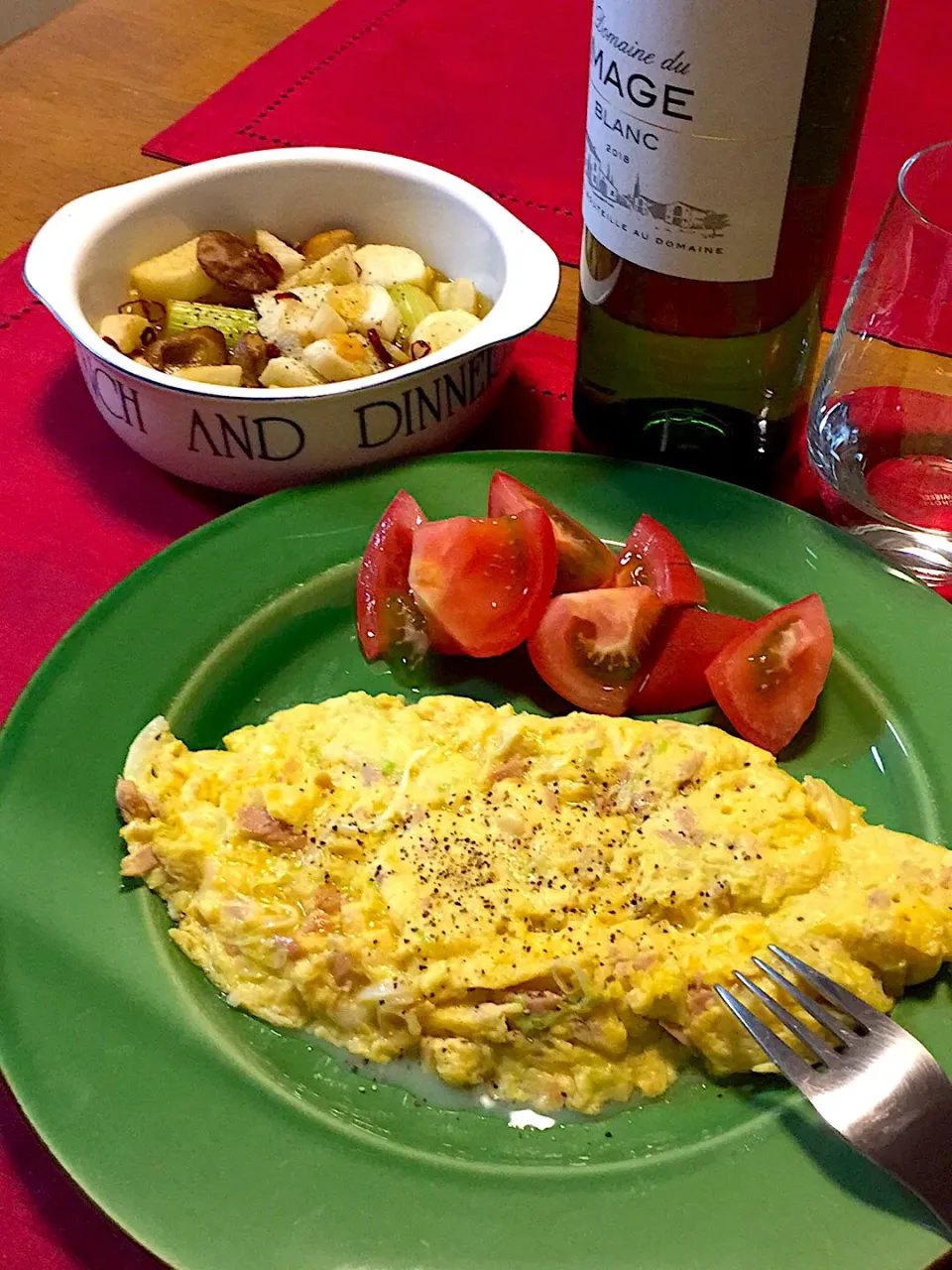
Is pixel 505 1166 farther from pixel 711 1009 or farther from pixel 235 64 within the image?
pixel 235 64

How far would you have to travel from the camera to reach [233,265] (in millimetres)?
1469

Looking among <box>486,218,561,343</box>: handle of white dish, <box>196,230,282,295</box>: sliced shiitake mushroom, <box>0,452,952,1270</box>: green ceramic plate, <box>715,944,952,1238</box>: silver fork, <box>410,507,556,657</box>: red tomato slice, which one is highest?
<box>486,218,561,343</box>: handle of white dish

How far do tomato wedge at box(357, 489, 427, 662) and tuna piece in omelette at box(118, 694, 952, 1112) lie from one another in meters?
0.10

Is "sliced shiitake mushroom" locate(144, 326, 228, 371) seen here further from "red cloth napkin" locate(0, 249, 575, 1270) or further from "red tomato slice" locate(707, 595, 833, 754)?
"red tomato slice" locate(707, 595, 833, 754)

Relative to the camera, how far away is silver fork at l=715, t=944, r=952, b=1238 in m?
0.77

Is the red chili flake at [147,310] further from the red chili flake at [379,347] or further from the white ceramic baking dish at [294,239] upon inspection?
the red chili flake at [379,347]

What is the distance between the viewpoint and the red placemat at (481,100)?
1904 mm

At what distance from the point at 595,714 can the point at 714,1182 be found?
1.52 ft

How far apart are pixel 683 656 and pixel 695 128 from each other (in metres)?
0.51

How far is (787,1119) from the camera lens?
2.82 feet

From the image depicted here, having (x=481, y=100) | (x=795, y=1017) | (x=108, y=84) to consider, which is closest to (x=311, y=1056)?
(x=795, y=1017)

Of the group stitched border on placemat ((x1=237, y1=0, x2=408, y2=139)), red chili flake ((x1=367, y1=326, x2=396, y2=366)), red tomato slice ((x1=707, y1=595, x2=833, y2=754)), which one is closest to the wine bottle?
red chili flake ((x1=367, y1=326, x2=396, y2=366))

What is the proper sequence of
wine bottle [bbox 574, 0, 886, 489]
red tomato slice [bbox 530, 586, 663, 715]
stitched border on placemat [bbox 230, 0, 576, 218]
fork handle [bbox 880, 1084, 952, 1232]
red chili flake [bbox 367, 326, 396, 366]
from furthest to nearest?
1. stitched border on placemat [bbox 230, 0, 576, 218]
2. red chili flake [bbox 367, 326, 396, 366]
3. red tomato slice [bbox 530, 586, 663, 715]
4. wine bottle [bbox 574, 0, 886, 489]
5. fork handle [bbox 880, 1084, 952, 1232]

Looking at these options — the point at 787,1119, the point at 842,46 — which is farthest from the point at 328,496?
the point at 787,1119
